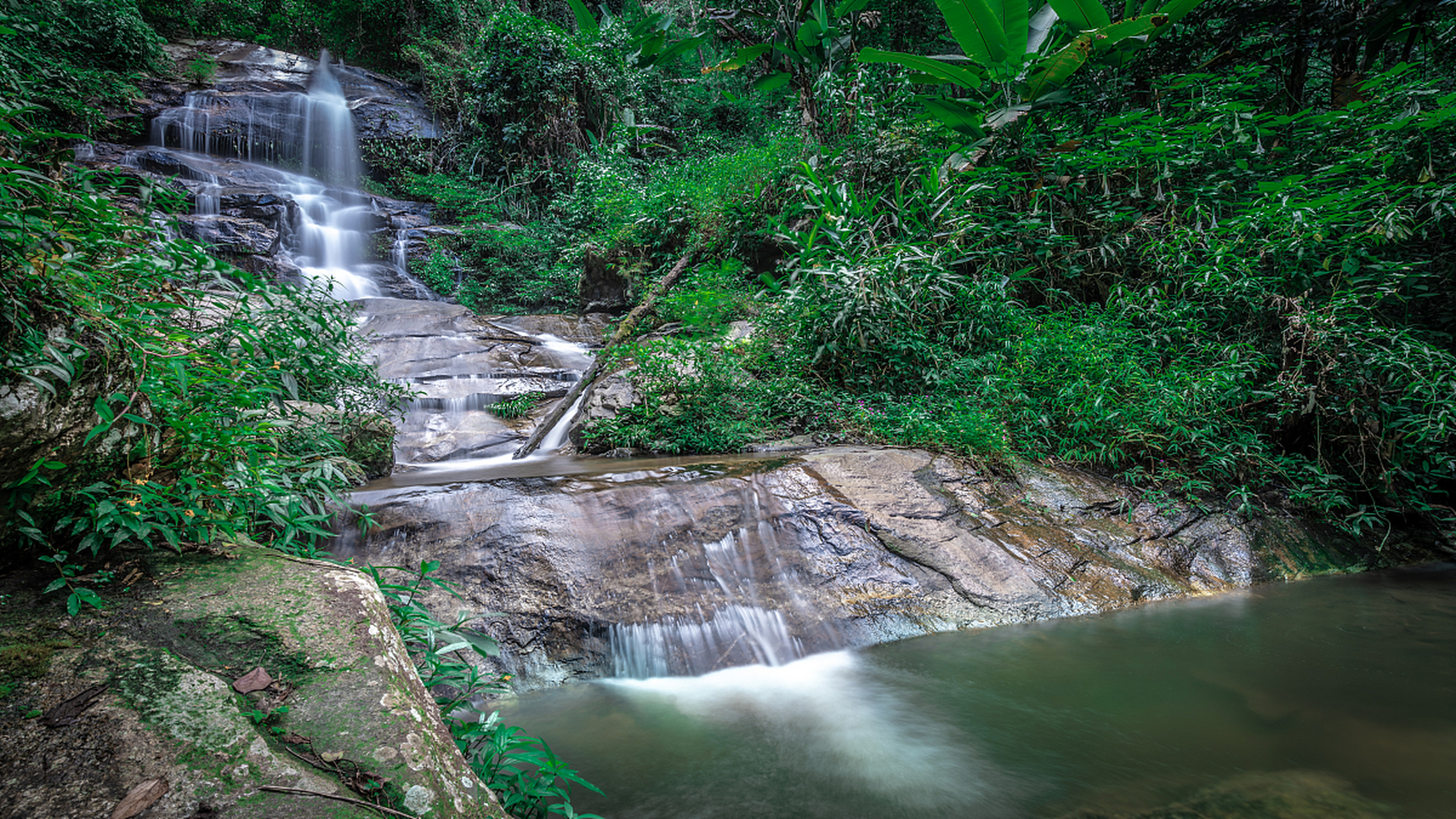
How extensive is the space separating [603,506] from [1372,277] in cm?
629

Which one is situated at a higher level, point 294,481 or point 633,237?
point 633,237

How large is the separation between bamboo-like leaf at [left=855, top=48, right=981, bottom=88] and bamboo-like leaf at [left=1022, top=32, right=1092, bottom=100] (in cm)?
52

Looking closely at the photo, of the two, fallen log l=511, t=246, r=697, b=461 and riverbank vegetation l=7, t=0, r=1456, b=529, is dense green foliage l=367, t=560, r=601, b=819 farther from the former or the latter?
fallen log l=511, t=246, r=697, b=461

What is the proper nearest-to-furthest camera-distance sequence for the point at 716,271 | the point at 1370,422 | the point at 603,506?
the point at 603,506, the point at 1370,422, the point at 716,271

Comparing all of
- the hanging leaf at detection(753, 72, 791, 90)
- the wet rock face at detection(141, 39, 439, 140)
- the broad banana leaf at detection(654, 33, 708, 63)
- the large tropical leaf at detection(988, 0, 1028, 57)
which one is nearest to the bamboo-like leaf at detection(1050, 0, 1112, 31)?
the large tropical leaf at detection(988, 0, 1028, 57)

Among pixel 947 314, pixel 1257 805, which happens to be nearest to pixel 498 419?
pixel 947 314

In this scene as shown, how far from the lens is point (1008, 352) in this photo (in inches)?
221

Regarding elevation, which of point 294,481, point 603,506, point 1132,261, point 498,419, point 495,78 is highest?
point 495,78

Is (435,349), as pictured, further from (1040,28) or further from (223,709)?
(1040,28)

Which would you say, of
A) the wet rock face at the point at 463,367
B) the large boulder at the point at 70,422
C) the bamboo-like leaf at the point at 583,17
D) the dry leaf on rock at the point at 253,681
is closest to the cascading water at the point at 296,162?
the wet rock face at the point at 463,367

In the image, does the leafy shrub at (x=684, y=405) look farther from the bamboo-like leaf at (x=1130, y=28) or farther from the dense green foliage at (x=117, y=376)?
the bamboo-like leaf at (x=1130, y=28)

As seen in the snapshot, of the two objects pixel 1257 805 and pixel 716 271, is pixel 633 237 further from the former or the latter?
pixel 1257 805

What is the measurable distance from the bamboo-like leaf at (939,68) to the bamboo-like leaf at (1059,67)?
522mm

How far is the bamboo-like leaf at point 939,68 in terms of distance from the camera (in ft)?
18.5
